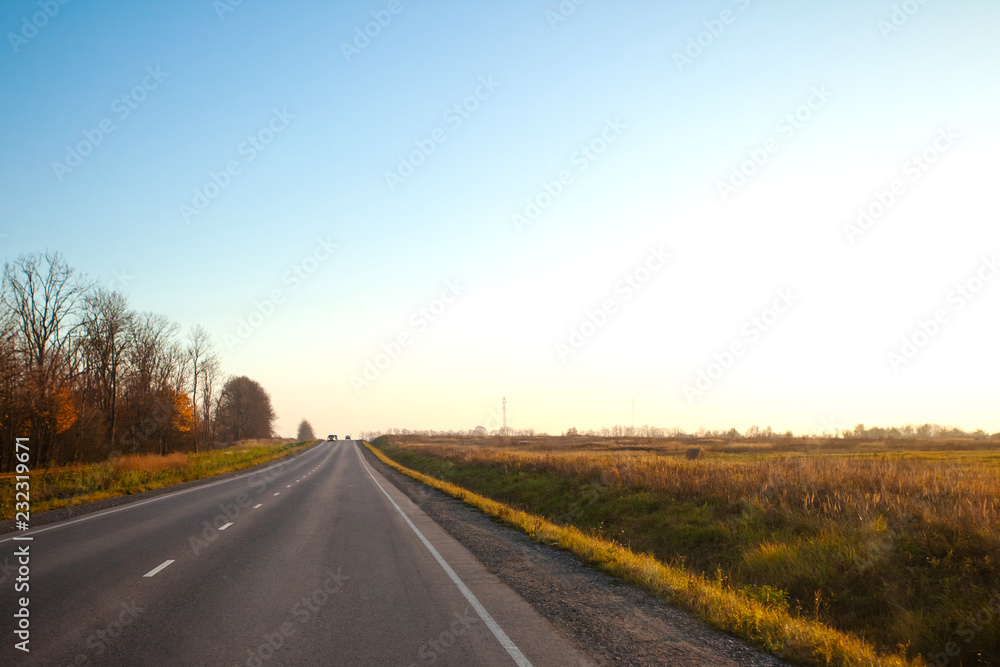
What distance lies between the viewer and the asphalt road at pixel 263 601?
564 centimetres

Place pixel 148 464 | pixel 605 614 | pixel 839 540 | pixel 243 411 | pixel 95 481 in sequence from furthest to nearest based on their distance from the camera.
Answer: pixel 243 411 → pixel 148 464 → pixel 95 481 → pixel 839 540 → pixel 605 614

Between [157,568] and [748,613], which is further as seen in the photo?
[157,568]

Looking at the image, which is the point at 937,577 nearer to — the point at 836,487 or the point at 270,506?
the point at 836,487

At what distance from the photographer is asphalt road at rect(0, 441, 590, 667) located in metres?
5.64

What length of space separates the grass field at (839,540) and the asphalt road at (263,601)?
135 inches

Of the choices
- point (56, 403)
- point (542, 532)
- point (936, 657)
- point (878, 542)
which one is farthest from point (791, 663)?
point (56, 403)

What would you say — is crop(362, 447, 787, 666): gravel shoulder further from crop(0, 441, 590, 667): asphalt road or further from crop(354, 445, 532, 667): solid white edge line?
crop(354, 445, 532, 667): solid white edge line

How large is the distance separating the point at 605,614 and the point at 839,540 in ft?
20.0

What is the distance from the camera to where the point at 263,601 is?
7543 mm

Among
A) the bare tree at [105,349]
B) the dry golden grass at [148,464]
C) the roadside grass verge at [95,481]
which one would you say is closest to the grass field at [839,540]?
the roadside grass verge at [95,481]

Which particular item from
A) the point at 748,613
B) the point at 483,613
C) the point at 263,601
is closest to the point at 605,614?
the point at 483,613

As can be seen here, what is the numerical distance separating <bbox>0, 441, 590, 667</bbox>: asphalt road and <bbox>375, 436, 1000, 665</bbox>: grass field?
11.2 feet

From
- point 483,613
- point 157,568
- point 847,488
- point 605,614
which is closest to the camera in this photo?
point 483,613

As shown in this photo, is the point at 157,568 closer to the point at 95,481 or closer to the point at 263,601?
the point at 263,601
